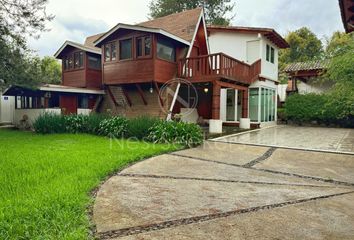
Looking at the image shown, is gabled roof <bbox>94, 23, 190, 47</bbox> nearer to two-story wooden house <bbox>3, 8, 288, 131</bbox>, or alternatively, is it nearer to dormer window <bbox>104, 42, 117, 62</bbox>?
two-story wooden house <bbox>3, 8, 288, 131</bbox>

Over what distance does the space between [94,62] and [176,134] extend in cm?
927

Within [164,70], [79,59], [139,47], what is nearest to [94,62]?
[79,59]

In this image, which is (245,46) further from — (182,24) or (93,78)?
(93,78)

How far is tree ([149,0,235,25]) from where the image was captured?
1091 inches

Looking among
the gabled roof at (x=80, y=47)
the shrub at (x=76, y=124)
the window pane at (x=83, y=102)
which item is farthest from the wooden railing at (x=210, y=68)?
the window pane at (x=83, y=102)

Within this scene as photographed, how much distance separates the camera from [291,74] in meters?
20.0

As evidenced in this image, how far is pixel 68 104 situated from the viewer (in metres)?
15.5

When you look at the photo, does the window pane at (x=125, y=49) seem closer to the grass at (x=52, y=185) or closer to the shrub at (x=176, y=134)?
the shrub at (x=176, y=134)

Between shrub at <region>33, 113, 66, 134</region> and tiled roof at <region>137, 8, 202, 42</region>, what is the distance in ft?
24.4

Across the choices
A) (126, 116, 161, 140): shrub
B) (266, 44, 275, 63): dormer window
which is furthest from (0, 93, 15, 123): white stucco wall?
(266, 44, 275, 63): dormer window

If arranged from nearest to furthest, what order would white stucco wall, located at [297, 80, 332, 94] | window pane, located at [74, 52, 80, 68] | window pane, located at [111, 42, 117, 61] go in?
window pane, located at [111, 42, 117, 61], window pane, located at [74, 52, 80, 68], white stucco wall, located at [297, 80, 332, 94]

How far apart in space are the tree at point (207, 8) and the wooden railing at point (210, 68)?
54.0ft

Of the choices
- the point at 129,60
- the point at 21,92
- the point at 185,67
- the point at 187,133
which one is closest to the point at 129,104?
the point at 129,60

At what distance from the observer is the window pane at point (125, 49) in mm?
12945
